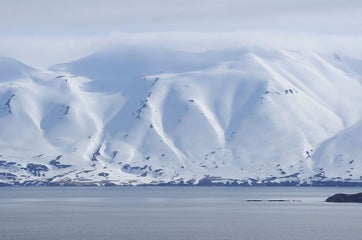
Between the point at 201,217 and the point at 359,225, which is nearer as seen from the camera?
the point at 359,225

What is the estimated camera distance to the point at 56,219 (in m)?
187

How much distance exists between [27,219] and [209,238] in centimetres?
5088

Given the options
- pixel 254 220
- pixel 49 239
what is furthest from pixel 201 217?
pixel 49 239

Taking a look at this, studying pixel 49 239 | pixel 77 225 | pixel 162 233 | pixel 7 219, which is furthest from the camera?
pixel 7 219

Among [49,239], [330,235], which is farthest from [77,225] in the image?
[330,235]

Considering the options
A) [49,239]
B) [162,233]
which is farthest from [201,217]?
[49,239]

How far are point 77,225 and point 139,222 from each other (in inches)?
533

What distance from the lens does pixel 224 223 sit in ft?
573

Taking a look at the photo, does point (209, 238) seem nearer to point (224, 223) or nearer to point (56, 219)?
point (224, 223)

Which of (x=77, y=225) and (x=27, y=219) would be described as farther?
(x=27, y=219)

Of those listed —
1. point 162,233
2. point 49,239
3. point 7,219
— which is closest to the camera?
point 49,239

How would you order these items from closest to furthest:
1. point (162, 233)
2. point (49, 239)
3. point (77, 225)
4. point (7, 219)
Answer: point (49, 239)
point (162, 233)
point (77, 225)
point (7, 219)

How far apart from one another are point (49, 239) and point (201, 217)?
5494 cm

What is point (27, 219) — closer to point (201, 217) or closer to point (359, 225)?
point (201, 217)
